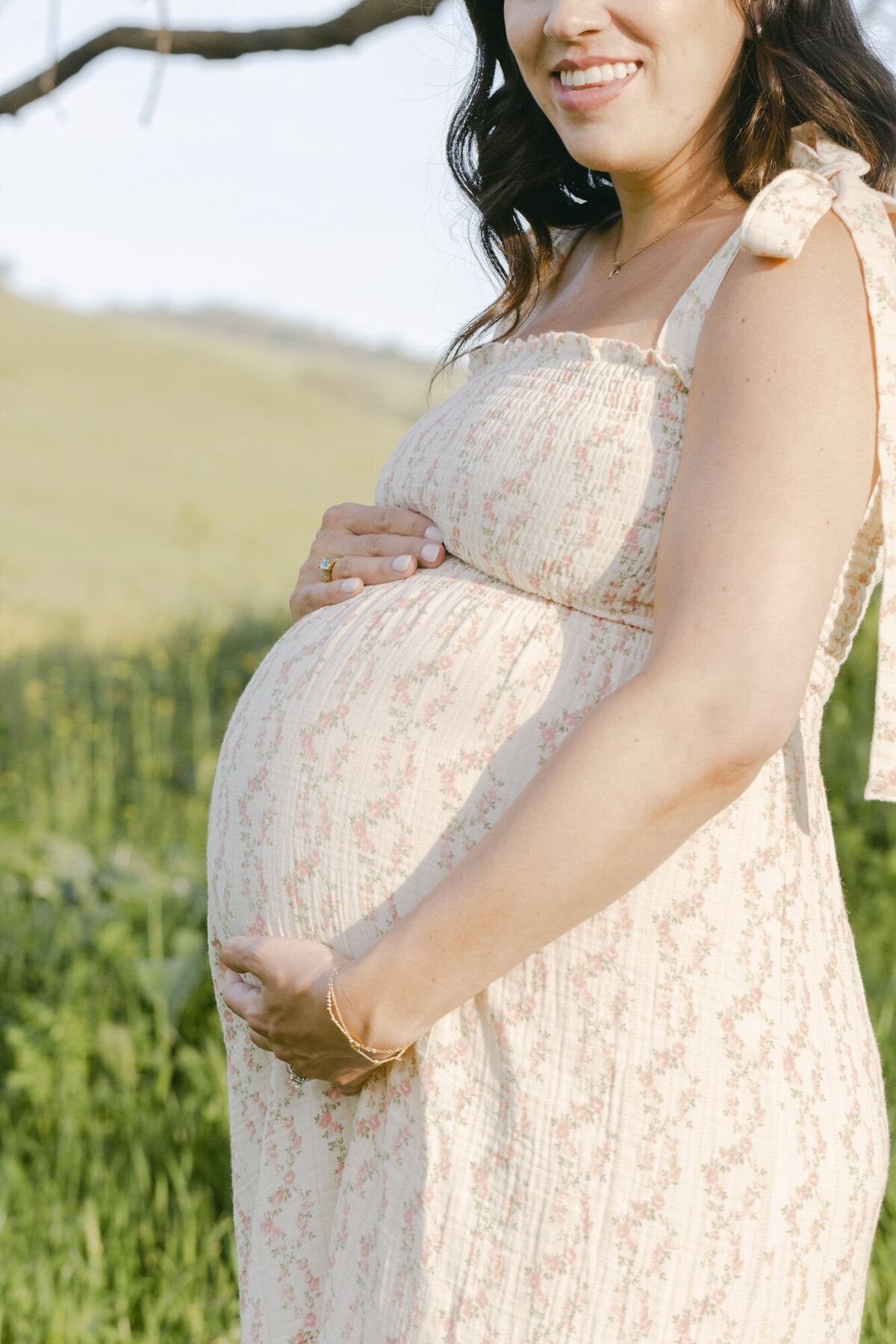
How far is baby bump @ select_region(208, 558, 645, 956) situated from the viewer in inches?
46.1

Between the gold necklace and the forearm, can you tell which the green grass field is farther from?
the gold necklace

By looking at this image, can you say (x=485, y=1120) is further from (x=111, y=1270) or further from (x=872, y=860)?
(x=872, y=860)

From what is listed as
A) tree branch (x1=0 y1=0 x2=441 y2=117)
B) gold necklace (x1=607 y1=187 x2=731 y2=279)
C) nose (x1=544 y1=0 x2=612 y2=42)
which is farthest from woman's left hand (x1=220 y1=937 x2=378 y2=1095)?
tree branch (x1=0 y1=0 x2=441 y2=117)

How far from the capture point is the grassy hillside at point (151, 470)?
875 centimetres

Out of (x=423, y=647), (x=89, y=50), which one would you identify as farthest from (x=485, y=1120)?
(x=89, y=50)

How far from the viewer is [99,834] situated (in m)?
4.26

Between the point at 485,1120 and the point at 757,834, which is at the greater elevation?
the point at 757,834

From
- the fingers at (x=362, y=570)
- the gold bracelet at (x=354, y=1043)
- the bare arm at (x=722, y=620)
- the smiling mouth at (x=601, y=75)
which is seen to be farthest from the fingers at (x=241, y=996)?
the smiling mouth at (x=601, y=75)

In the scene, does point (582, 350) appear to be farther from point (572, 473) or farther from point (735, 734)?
point (735, 734)

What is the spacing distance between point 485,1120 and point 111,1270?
4.90 ft

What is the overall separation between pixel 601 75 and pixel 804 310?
40 centimetres

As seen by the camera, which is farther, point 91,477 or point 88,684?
point 91,477

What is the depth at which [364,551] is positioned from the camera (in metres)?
1.47

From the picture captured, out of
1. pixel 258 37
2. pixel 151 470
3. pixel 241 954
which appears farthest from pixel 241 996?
pixel 151 470
